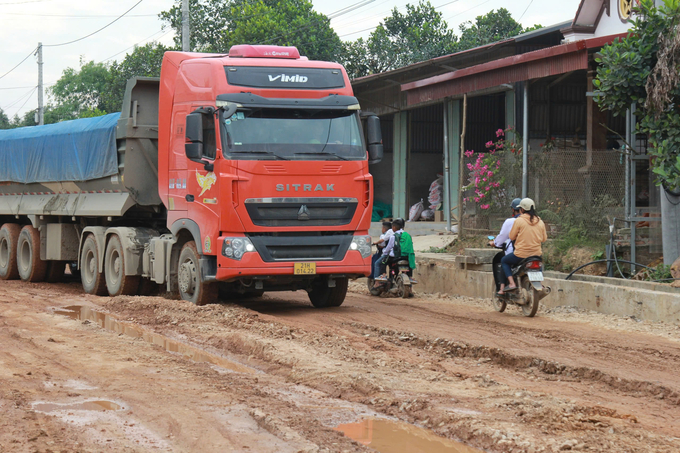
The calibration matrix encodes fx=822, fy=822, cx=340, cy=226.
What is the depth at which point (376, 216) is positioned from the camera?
26922 millimetres

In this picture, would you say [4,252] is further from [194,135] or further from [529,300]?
[529,300]

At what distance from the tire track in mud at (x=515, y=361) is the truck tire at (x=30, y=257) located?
9.61 m

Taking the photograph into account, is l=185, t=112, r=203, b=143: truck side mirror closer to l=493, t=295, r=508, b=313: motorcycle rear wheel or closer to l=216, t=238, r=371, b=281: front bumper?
l=216, t=238, r=371, b=281: front bumper

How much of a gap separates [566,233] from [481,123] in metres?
11.0

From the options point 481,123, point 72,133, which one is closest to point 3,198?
point 72,133

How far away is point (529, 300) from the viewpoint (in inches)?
452

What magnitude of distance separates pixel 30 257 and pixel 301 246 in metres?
8.61

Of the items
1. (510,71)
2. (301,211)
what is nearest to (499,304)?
(301,211)

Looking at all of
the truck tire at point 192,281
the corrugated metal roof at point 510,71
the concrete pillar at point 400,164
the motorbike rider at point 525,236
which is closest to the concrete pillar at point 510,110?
the corrugated metal roof at point 510,71

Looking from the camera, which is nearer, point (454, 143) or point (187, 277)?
point (187, 277)

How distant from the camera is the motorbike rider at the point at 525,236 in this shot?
11.5 m

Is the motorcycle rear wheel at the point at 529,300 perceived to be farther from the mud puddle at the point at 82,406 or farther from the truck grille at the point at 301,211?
the mud puddle at the point at 82,406

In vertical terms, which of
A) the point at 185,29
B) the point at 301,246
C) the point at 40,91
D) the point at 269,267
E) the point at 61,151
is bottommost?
the point at 269,267

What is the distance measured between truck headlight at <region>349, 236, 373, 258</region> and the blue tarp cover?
490 cm
